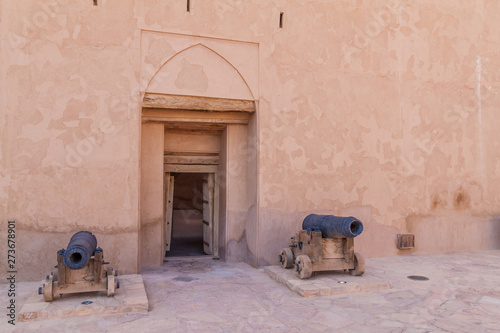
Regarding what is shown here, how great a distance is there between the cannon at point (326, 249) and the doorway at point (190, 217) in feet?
8.69

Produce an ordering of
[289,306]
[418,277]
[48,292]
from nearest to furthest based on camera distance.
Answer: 1. [48,292]
2. [289,306]
3. [418,277]

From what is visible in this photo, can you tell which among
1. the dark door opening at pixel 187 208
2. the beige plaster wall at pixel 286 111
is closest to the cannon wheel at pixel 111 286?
the beige plaster wall at pixel 286 111

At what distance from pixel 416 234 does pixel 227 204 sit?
13.4ft

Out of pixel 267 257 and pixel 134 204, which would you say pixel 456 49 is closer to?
pixel 267 257

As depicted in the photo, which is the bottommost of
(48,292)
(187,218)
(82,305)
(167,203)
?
(82,305)

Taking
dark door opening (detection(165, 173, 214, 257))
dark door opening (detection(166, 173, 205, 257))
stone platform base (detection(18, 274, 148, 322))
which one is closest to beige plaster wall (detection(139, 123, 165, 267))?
dark door opening (detection(165, 173, 214, 257))

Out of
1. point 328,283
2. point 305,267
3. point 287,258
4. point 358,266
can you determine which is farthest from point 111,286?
point 358,266

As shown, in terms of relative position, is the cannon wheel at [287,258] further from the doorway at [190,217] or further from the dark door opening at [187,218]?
the dark door opening at [187,218]

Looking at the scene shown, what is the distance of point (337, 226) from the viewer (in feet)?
18.8

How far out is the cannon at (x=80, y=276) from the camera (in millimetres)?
4566

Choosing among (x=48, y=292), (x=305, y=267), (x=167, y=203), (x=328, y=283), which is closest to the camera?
A: (x=48, y=292)

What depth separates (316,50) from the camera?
7547mm

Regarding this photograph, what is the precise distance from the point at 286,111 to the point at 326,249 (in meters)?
2.65

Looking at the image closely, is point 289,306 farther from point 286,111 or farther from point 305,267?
point 286,111
